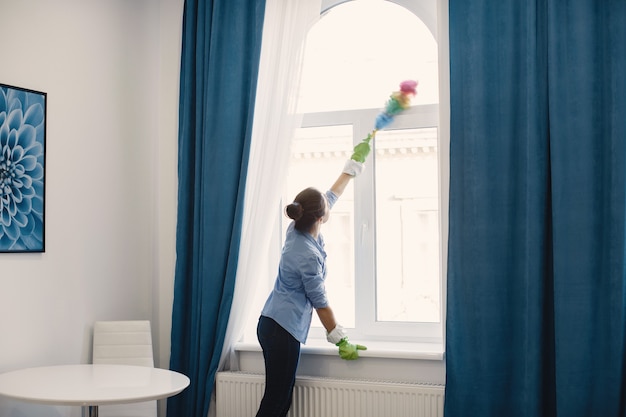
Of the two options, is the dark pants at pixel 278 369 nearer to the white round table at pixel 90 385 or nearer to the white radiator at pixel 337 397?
the white radiator at pixel 337 397

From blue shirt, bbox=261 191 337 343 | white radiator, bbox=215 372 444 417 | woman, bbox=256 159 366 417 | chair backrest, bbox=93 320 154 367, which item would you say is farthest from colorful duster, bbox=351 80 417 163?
chair backrest, bbox=93 320 154 367

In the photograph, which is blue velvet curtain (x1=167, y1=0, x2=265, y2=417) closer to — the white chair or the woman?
the white chair

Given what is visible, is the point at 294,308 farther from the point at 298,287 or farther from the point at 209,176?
the point at 209,176

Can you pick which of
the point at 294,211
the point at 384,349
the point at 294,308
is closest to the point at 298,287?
the point at 294,308

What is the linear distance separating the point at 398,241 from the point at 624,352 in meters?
1.21

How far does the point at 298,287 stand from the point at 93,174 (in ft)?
3.94

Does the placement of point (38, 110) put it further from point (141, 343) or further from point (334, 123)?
point (334, 123)

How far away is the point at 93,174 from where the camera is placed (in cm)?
348

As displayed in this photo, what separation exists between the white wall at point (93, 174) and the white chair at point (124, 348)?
0.11 m

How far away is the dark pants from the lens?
125 inches

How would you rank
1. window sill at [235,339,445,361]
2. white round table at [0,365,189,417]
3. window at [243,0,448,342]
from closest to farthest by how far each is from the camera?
white round table at [0,365,189,417], window sill at [235,339,445,361], window at [243,0,448,342]

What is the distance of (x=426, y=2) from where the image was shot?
3.46 metres

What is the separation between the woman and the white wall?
2.83ft

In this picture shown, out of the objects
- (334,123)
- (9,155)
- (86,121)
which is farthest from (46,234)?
A: (334,123)
